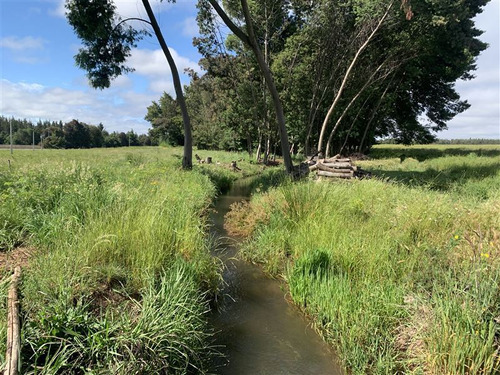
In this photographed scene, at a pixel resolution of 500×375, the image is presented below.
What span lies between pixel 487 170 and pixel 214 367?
50.7 ft

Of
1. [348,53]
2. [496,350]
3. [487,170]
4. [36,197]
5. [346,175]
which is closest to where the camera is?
[496,350]

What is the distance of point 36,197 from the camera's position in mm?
5219

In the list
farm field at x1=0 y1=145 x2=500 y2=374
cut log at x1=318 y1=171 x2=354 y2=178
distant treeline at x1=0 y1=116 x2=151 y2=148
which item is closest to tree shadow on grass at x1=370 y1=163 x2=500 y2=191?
cut log at x1=318 y1=171 x2=354 y2=178

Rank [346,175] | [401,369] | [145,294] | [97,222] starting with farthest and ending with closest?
[346,175]
[97,222]
[145,294]
[401,369]

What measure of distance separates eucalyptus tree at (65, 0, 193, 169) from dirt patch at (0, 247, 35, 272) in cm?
1174

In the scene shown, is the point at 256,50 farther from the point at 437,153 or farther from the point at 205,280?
the point at 437,153

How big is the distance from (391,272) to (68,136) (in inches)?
3586

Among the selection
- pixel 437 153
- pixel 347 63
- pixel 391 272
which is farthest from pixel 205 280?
pixel 437 153

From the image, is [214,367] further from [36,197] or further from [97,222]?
[36,197]

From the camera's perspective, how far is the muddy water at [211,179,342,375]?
3.42m

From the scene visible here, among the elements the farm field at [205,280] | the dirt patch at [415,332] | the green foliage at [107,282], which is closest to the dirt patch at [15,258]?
the farm field at [205,280]

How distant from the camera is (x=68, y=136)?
78.9m

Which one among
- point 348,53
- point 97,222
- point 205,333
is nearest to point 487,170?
point 348,53

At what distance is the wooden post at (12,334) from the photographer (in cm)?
211
